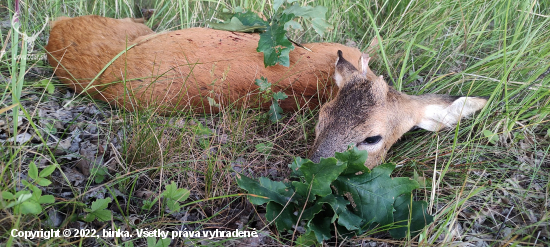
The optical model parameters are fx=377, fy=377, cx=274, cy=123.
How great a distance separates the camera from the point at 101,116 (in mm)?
3150

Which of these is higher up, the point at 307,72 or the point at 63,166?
the point at 307,72

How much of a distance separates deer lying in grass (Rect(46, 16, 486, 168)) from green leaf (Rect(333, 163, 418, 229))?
46 centimetres

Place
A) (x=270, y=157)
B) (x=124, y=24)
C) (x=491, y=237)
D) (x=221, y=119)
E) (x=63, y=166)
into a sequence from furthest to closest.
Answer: (x=124, y=24)
(x=221, y=119)
(x=270, y=157)
(x=63, y=166)
(x=491, y=237)

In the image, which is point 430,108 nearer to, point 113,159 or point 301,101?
point 301,101

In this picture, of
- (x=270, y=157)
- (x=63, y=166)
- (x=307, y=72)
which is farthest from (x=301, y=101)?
(x=63, y=166)

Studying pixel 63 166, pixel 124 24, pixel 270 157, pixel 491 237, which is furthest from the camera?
pixel 124 24

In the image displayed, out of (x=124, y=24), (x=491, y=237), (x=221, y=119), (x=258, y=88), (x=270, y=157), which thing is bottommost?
(x=491, y=237)

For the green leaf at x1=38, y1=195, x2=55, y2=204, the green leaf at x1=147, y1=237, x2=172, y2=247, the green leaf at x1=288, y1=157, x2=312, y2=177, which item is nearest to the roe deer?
the green leaf at x1=288, y1=157, x2=312, y2=177

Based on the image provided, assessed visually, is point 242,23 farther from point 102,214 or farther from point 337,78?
point 102,214

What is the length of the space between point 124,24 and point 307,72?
6.35ft

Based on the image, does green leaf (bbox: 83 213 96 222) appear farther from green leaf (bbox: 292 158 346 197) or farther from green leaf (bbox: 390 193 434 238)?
green leaf (bbox: 390 193 434 238)

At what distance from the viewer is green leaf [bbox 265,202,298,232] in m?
2.18

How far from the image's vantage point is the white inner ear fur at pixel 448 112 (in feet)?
9.58

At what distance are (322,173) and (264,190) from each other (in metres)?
0.36
